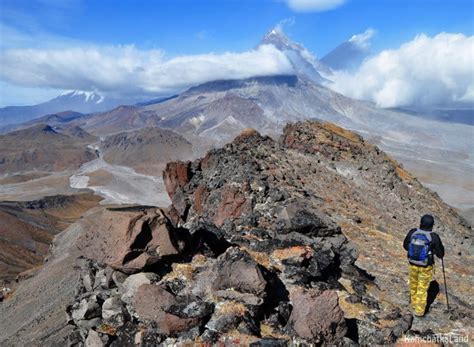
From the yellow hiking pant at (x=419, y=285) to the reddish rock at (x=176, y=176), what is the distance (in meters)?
17.0

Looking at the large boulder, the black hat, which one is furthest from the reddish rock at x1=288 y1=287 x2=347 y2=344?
the black hat

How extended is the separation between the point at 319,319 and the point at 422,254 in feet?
9.28

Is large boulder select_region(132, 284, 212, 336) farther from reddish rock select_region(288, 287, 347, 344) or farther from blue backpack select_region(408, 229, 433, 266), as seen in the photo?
blue backpack select_region(408, 229, 433, 266)

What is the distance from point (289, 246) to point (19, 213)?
329ft

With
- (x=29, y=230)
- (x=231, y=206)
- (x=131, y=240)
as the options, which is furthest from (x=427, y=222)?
(x=29, y=230)

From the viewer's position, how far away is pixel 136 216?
10617 millimetres

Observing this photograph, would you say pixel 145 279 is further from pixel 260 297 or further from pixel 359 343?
pixel 359 343

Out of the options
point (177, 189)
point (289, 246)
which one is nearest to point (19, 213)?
point (177, 189)

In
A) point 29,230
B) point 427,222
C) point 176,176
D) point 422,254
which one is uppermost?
point 427,222

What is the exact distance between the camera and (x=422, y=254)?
32.6 feet

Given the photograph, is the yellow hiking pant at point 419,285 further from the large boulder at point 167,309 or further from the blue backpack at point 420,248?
the large boulder at point 167,309

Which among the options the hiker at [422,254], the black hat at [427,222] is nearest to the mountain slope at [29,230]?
the hiker at [422,254]

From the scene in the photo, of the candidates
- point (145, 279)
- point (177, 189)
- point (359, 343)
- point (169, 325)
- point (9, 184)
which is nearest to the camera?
point (169, 325)

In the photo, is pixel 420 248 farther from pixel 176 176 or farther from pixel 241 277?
pixel 176 176
